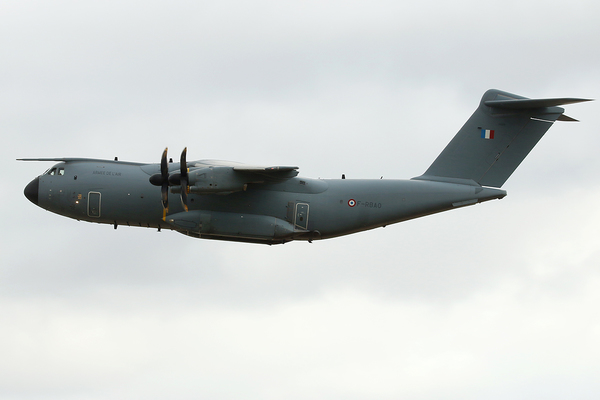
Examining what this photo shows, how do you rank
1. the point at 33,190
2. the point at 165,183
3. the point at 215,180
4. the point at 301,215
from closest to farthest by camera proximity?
the point at 215,180 < the point at 165,183 < the point at 301,215 < the point at 33,190

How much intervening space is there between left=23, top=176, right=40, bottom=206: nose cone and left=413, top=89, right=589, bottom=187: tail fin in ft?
40.5

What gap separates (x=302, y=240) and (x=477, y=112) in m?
7.09

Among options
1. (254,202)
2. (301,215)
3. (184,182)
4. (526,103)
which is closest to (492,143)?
(526,103)

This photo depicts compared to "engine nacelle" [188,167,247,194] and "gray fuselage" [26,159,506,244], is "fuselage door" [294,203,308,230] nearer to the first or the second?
"gray fuselage" [26,159,506,244]

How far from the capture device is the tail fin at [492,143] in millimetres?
25031

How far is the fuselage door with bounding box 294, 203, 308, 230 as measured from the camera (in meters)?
24.1

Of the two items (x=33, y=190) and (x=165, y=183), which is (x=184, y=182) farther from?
(x=33, y=190)

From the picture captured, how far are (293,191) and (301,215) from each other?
2.62 ft

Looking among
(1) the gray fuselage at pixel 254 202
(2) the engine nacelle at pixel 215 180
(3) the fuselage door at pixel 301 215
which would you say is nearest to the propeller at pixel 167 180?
(2) the engine nacelle at pixel 215 180

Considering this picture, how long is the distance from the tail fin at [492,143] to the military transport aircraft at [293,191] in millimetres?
32

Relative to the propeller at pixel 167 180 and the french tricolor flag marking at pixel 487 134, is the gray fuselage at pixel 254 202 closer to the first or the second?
the propeller at pixel 167 180

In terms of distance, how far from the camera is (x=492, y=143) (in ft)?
82.6

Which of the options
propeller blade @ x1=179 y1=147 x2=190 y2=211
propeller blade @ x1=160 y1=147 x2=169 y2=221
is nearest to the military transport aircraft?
propeller blade @ x1=160 y1=147 x2=169 y2=221

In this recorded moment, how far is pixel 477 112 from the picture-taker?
25.4 metres
